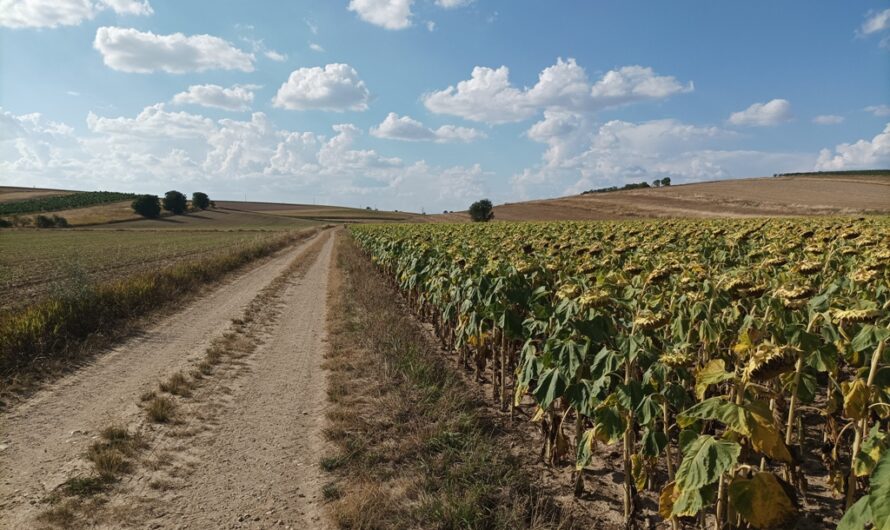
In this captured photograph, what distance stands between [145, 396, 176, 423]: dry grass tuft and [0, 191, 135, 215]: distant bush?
393 feet

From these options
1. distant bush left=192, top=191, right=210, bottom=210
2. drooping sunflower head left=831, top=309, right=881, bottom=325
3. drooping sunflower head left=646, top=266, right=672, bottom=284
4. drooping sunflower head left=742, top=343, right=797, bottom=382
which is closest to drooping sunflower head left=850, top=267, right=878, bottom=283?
drooping sunflower head left=831, top=309, right=881, bottom=325

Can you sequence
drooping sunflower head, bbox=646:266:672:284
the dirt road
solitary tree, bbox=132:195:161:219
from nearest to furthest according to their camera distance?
the dirt road < drooping sunflower head, bbox=646:266:672:284 < solitary tree, bbox=132:195:161:219

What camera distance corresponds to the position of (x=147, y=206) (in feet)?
347

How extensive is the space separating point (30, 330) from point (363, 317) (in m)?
6.07

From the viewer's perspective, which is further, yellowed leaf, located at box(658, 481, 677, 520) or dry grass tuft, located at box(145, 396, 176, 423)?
dry grass tuft, located at box(145, 396, 176, 423)

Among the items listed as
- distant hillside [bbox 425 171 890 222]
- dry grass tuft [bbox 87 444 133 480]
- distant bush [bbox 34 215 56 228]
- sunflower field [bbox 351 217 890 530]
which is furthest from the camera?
distant bush [bbox 34 215 56 228]

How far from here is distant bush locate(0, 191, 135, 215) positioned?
4105 inches

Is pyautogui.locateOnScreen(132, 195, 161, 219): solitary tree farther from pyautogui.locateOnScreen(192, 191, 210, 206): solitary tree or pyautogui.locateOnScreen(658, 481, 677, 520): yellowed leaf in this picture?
pyautogui.locateOnScreen(658, 481, 677, 520): yellowed leaf

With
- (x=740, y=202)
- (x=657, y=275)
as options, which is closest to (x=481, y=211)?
(x=740, y=202)

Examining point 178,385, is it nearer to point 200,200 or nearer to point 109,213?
point 109,213

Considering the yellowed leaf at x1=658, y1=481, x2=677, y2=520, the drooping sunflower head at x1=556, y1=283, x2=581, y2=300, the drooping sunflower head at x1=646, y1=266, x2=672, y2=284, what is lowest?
the yellowed leaf at x1=658, y1=481, x2=677, y2=520

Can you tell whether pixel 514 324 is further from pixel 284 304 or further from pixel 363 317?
pixel 284 304

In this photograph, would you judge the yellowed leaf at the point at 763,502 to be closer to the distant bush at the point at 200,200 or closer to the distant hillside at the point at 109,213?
the distant hillside at the point at 109,213

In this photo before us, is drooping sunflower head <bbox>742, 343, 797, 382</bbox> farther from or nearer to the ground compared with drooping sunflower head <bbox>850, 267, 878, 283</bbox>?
nearer to the ground
